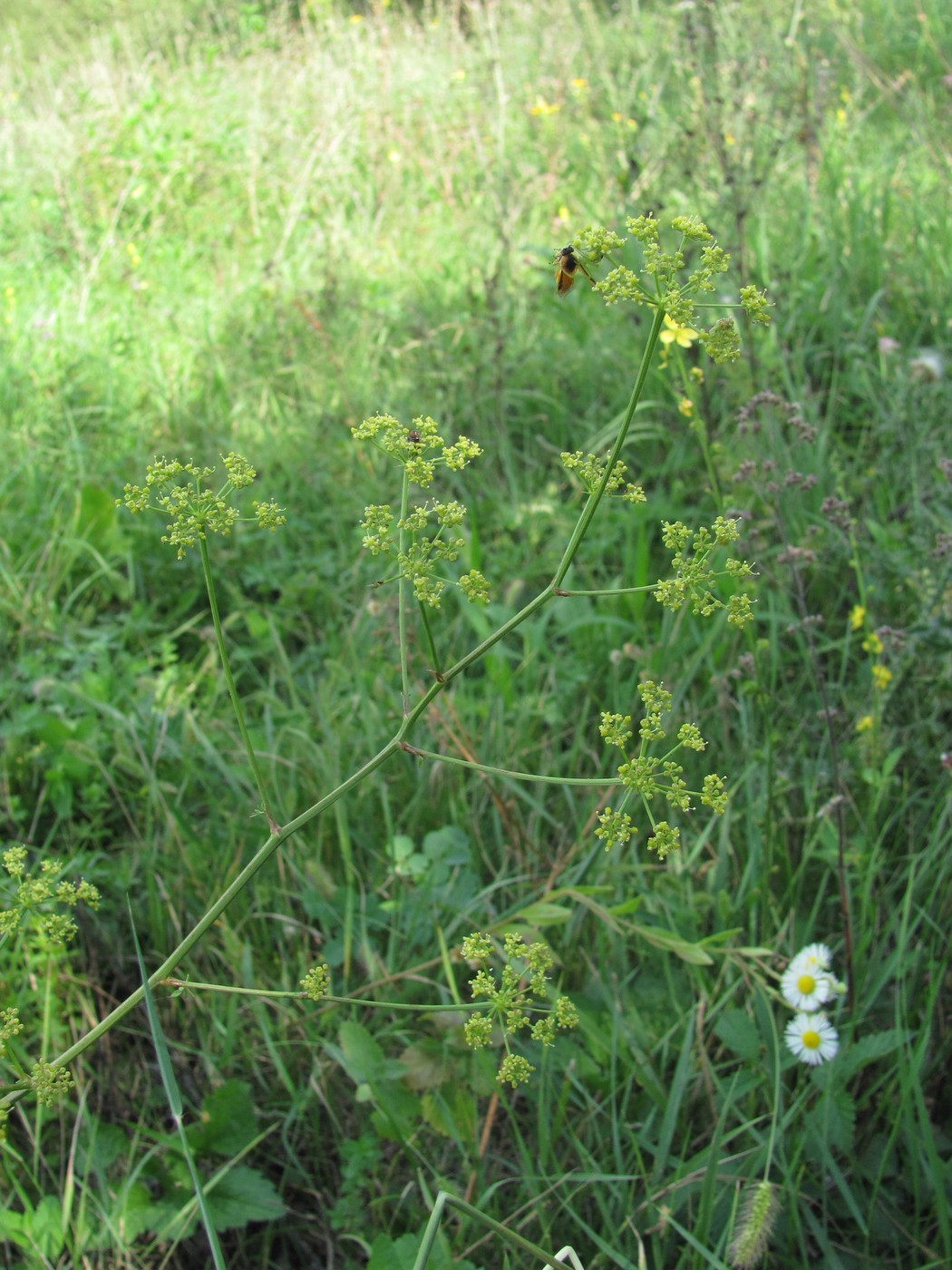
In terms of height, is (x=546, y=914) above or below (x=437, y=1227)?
below

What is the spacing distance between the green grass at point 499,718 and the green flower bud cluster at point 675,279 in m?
0.65

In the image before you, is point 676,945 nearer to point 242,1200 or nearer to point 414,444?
point 242,1200

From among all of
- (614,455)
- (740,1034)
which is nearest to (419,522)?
(614,455)

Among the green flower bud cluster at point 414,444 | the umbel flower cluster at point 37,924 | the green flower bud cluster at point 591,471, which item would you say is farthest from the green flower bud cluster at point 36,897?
the green flower bud cluster at point 591,471

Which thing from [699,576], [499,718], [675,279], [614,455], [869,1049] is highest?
[675,279]

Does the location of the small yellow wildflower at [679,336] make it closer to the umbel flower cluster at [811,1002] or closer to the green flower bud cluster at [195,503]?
the green flower bud cluster at [195,503]

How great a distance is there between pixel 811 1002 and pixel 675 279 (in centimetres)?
111

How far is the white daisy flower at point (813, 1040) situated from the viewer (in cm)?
155

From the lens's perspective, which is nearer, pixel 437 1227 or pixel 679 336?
pixel 437 1227

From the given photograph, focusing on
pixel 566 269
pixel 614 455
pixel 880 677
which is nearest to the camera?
pixel 614 455

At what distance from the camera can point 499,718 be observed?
2.22m

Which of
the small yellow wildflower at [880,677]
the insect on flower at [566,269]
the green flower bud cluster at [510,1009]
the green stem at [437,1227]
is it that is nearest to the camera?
the green stem at [437,1227]

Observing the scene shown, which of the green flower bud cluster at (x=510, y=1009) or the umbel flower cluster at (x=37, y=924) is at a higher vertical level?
the umbel flower cluster at (x=37, y=924)

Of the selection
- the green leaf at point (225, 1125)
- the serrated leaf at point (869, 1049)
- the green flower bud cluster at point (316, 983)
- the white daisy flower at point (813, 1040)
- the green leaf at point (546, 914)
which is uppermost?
the green flower bud cluster at point (316, 983)
